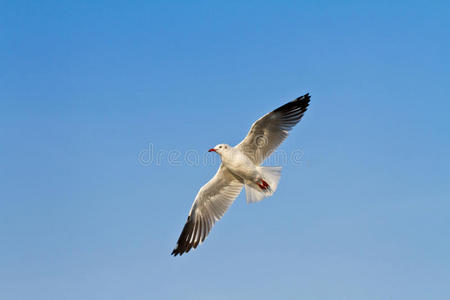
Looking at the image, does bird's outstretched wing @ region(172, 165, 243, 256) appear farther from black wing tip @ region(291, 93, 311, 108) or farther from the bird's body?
black wing tip @ region(291, 93, 311, 108)

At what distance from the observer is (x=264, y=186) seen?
8070 mm

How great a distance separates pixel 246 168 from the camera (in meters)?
7.94

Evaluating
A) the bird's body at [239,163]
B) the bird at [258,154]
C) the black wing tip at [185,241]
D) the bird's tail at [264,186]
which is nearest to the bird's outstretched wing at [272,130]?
the bird at [258,154]

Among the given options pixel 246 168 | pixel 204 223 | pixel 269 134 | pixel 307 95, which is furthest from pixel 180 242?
pixel 307 95

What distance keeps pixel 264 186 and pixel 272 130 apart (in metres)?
0.92

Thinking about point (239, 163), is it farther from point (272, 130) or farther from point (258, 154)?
point (272, 130)

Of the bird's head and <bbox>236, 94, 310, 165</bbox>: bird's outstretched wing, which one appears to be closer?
<bbox>236, 94, 310, 165</bbox>: bird's outstretched wing

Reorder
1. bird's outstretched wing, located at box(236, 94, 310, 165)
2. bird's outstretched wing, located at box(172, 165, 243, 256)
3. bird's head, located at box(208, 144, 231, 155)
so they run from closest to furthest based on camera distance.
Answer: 1. bird's outstretched wing, located at box(236, 94, 310, 165)
2. bird's head, located at box(208, 144, 231, 155)
3. bird's outstretched wing, located at box(172, 165, 243, 256)

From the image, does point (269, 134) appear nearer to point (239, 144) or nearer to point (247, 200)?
point (239, 144)

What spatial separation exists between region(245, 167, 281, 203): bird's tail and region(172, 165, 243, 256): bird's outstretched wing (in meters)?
0.54

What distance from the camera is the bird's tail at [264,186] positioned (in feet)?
26.0

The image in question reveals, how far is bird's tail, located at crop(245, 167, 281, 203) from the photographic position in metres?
7.94

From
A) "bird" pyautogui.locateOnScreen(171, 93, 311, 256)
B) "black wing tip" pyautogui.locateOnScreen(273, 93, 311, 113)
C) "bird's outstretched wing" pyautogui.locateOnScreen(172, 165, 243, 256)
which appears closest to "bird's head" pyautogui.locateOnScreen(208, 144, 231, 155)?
"bird" pyautogui.locateOnScreen(171, 93, 311, 256)

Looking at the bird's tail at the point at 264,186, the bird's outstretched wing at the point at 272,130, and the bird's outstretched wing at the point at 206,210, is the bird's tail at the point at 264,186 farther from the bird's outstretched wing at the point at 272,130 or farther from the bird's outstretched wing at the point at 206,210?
the bird's outstretched wing at the point at 206,210
